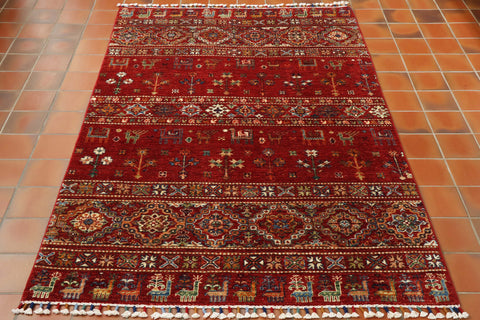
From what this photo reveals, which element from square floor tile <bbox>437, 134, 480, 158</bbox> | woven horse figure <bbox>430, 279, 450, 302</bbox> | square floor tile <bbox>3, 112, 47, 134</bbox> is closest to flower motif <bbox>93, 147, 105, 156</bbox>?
square floor tile <bbox>3, 112, 47, 134</bbox>

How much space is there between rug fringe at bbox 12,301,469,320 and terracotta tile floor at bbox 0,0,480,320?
11cm

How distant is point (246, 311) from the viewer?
2.06 metres

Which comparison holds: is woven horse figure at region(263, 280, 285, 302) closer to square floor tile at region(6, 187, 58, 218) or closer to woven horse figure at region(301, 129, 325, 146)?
woven horse figure at region(301, 129, 325, 146)

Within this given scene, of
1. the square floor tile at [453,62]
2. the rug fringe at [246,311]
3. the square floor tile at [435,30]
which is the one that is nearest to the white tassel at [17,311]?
the rug fringe at [246,311]

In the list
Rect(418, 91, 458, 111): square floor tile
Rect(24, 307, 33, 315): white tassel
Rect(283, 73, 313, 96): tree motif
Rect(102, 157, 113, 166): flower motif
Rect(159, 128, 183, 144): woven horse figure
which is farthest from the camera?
Rect(283, 73, 313, 96): tree motif

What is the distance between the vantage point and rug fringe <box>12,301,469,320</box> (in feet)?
6.71

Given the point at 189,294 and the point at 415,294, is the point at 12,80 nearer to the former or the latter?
the point at 189,294

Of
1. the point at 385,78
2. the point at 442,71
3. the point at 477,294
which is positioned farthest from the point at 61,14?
the point at 477,294

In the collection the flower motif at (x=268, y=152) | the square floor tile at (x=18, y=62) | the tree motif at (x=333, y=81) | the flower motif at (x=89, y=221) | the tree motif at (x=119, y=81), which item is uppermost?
the square floor tile at (x=18, y=62)

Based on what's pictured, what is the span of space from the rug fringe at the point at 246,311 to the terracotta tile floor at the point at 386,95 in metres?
0.11

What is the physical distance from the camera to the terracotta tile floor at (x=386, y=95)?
7.66ft

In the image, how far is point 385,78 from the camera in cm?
321

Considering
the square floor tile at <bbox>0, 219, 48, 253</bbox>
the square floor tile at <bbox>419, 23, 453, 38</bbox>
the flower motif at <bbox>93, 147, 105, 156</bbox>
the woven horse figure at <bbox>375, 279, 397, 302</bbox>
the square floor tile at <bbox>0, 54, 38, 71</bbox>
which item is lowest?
the woven horse figure at <bbox>375, 279, 397, 302</bbox>

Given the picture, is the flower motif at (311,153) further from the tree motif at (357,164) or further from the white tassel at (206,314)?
the white tassel at (206,314)
